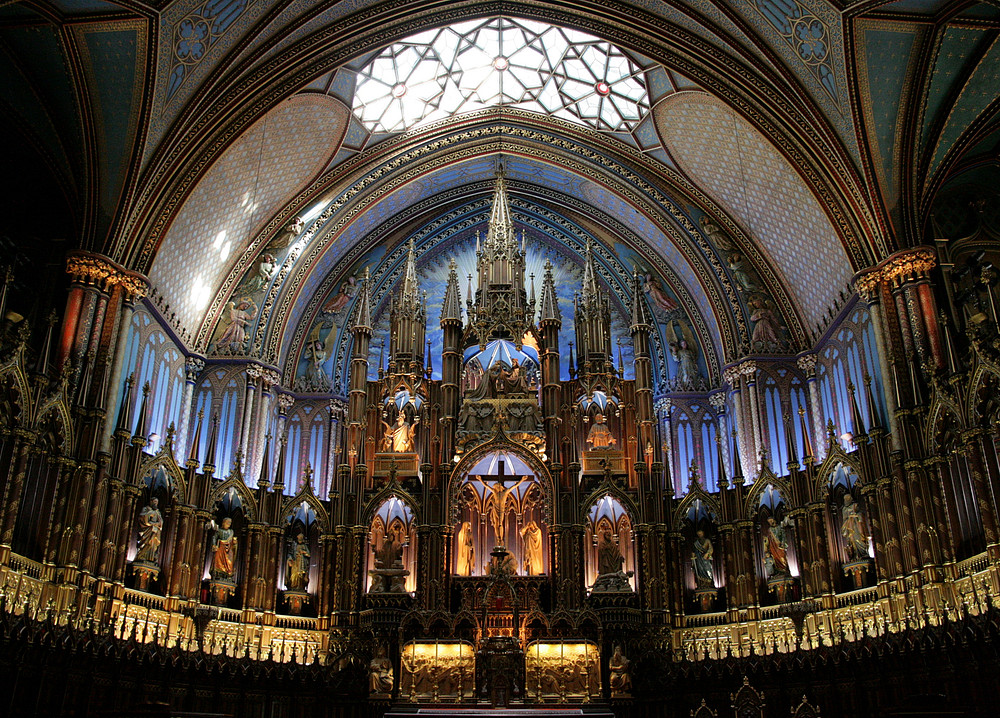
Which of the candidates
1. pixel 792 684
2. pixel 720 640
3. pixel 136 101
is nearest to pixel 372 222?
pixel 136 101

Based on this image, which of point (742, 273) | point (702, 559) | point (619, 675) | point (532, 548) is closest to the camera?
point (619, 675)

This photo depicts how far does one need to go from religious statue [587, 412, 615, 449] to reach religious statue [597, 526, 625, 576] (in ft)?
Answer: 10.0

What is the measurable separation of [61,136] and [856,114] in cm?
1945

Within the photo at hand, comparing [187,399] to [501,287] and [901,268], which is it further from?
[901,268]

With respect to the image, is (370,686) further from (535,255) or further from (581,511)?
(535,255)

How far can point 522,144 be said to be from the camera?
30562 mm

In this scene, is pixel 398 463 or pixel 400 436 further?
pixel 400 436

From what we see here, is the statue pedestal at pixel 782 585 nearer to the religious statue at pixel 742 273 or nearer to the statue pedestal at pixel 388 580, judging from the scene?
the religious statue at pixel 742 273

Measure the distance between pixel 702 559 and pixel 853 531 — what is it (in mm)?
4875

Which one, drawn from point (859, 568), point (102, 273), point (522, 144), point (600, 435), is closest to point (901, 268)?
point (859, 568)

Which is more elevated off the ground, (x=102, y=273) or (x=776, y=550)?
(x=102, y=273)

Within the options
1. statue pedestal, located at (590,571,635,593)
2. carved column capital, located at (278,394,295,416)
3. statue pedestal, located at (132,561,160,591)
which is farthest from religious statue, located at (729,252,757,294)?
statue pedestal, located at (132,561,160,591)

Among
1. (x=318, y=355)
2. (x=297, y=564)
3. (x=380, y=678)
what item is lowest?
(x=380, y=678)

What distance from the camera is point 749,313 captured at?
2727cm
